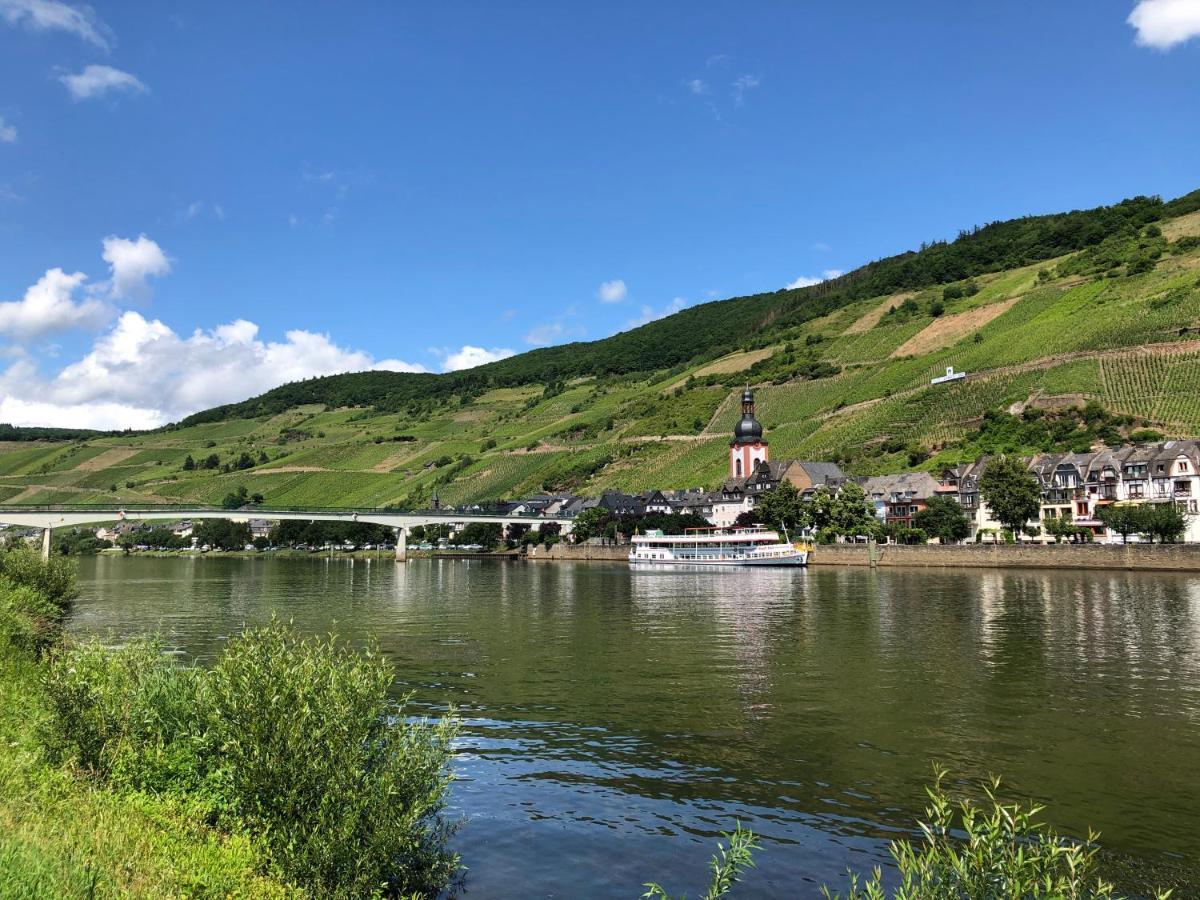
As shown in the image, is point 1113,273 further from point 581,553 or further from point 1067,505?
point 581,553

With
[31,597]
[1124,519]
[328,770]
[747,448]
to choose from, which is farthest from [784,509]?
[328,770]

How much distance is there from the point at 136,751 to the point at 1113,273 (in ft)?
596

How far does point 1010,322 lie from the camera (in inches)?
6368

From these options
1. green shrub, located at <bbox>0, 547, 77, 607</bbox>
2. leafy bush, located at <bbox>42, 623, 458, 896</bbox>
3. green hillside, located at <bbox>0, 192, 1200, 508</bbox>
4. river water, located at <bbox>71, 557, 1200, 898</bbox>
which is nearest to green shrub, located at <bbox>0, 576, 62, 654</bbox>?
green shrub, located at <bbox>0, 547, 77, 607</bbox>

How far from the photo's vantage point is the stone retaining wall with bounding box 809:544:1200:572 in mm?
75562

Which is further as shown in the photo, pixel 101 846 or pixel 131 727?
pixel 131 727

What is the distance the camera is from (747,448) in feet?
504

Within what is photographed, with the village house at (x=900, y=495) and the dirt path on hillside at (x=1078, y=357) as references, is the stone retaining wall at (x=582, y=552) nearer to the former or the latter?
the village house at (x=900, y=495)

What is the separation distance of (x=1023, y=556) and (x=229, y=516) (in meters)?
102

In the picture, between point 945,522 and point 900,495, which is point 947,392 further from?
point 945,522

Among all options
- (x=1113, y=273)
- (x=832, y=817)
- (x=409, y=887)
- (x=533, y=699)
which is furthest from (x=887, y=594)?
(x=1113, y=273)

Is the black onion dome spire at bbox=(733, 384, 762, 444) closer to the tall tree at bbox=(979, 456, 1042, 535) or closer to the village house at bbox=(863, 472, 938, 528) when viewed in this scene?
the village house at bbox=(863, 472, 938, 528)

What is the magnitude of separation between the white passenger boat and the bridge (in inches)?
1186

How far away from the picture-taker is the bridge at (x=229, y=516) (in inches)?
4641
